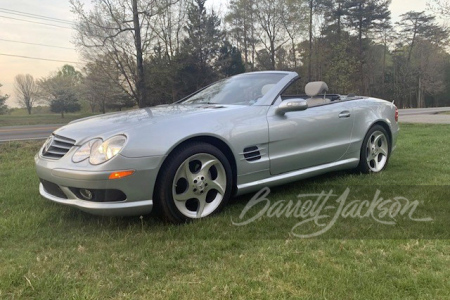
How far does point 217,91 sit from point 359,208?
205 centimetres

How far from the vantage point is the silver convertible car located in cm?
272

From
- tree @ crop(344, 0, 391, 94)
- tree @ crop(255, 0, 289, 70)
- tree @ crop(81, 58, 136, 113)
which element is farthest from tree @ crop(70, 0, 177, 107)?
tree @ crop(344, 0, 391, 94)

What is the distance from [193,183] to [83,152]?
0.90 meters

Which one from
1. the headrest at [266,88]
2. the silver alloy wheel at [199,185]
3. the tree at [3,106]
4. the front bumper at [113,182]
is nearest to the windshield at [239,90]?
the headrest at [266,88]

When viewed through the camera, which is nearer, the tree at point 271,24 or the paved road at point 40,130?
the paved road at point 40,130

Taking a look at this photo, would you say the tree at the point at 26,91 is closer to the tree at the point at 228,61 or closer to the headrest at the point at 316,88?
the tree at the point at 228,61

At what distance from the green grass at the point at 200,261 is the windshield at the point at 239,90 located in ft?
3.91

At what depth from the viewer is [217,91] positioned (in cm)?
429

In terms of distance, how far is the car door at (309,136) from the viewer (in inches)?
139

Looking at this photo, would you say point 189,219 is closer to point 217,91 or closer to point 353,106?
point 217,91

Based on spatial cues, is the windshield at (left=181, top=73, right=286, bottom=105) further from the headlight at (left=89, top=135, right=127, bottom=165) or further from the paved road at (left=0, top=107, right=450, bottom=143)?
the paved road at (left=0, top=107, right=450, bottom=143)

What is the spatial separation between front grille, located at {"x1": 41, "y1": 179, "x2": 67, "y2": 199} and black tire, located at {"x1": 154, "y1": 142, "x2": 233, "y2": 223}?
79cm

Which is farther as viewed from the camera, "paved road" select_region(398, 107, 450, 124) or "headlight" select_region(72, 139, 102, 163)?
"paved road" select_region(398, 107, 450, 124)

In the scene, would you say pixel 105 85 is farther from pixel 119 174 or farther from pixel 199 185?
pixel 119 174
